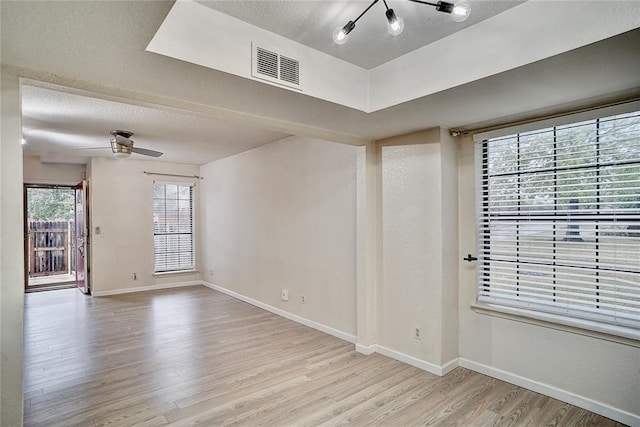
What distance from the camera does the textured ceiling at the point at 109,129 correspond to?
3438 mm

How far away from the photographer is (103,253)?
6.46m

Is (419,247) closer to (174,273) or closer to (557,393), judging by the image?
(557,393)

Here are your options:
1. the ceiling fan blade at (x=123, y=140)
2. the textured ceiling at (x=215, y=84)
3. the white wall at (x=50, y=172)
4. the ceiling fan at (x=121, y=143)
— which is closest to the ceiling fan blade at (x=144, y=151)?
the ceiling fan at (x=121, y=143)

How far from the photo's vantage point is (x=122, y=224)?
6.66 m

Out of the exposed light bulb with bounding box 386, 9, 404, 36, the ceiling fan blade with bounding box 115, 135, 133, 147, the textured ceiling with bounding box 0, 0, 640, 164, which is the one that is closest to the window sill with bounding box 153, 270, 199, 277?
the ceiling fan blade with bounding box 115, 135, 133, 147

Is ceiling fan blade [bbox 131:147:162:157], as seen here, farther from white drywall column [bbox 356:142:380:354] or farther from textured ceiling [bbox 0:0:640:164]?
white drywall column [bbox 356:142:380:354]

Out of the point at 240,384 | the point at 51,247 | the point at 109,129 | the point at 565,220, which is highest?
the point at 109,129

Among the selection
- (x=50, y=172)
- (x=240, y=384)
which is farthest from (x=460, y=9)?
(x=50, y=172)

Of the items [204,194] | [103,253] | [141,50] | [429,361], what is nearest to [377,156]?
[429,361]

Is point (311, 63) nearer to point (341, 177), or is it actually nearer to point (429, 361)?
point (341, 177)

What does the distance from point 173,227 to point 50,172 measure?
254 centimetres

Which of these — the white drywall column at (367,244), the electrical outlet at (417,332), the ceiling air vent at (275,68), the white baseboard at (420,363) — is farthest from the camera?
the white drywall column at (367,244)

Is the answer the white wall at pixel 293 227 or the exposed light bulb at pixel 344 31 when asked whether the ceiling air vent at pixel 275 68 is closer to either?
the exposed light bulb at pixel 344 31

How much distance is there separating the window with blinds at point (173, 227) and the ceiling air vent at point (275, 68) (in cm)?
567
